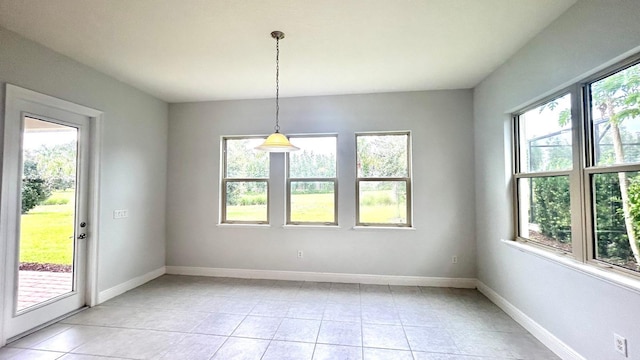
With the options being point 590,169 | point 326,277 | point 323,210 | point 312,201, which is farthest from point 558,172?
point 326,277

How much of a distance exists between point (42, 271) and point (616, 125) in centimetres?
527

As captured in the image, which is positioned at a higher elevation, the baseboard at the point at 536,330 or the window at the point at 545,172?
the window at the point at 545,172

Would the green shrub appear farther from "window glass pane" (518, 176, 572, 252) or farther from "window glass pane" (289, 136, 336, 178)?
"window glass pane" (518, 176, 572, 252)

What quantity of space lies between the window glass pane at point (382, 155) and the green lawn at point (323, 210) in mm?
322

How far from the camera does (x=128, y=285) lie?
3.88m

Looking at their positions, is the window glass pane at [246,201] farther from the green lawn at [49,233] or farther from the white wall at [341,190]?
the green lawn at [49,233]

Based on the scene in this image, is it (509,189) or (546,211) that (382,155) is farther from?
(546,211)

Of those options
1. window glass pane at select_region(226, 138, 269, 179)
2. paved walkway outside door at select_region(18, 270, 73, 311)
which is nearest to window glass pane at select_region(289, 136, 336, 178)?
window glass pane at select_region(226, 138, 269, 179)

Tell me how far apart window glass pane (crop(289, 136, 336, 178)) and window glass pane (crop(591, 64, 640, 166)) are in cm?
294

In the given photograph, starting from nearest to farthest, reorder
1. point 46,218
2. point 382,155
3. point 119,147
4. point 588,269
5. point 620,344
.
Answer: point 620,344 < point 588,269 < point 46,218 < point 119,147 < point 382,155

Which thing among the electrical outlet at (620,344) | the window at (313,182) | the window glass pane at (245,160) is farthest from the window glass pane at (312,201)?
the electrical outlet at (620,344)

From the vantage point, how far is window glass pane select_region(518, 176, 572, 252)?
243 cm

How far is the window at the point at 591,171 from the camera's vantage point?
1.84 metres

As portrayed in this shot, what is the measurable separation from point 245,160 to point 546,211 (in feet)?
13.0
